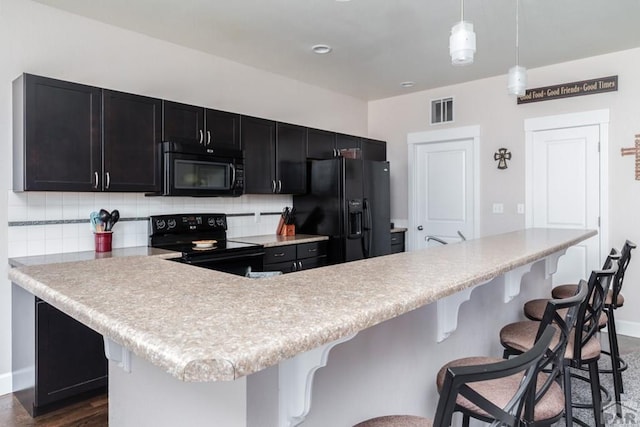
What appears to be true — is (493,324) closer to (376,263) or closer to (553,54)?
(376,263)

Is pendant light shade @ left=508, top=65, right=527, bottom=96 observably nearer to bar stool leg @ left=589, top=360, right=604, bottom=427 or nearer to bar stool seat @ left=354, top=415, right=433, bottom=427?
bar stool leg @ left=589, top=360, right=604, bottom=427

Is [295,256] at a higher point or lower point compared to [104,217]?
lower

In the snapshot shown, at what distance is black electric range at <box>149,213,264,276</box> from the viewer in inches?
123

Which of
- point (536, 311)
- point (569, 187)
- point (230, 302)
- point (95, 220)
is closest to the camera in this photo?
point (230, 302)

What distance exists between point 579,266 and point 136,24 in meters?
4.56

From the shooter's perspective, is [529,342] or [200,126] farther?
[200,126]

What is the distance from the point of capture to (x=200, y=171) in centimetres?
343

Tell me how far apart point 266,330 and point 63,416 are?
8.14ft

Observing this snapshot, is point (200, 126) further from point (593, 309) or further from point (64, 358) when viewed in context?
point (593, 309)

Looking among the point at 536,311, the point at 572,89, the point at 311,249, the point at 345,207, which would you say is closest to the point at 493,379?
the point at 536,311

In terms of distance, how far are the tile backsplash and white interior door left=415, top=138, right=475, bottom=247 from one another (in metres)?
2.66

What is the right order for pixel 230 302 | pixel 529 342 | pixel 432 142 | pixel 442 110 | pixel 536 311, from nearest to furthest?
pixel 230 302 < pixel 529 342 < pixel 536 311 < pixel 442 110 < pixel 432 142

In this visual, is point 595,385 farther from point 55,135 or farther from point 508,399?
point 55,135

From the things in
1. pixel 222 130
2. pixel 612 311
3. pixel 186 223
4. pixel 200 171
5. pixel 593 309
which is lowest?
pixel 612 311
